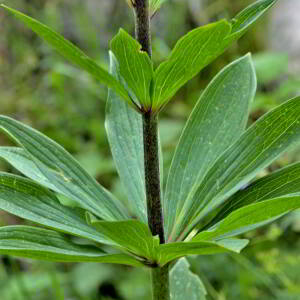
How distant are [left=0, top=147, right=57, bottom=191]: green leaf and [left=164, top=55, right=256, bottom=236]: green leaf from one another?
188 millimetres

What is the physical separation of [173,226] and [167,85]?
23cm

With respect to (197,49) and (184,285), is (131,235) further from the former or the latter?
(184,285)

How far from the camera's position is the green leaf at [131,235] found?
2.04 ft

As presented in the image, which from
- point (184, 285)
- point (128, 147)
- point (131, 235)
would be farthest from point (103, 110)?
point (131, 235)

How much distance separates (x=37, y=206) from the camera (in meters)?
0.76

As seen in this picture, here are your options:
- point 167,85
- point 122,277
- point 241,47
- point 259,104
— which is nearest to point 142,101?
point 167,85

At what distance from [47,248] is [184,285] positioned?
0.39 meters

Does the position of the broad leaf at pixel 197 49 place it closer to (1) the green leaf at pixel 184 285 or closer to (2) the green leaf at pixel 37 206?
(2) the green leaf at pixel 37 206

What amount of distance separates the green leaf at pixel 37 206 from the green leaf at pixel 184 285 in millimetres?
338

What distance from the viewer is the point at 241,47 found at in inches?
135

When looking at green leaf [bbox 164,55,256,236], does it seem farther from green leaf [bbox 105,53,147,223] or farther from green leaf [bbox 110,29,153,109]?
green leaf [bbox 110,29,153,109]

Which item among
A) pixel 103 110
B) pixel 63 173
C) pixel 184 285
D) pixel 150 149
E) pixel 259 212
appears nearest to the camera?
pixel 259 212

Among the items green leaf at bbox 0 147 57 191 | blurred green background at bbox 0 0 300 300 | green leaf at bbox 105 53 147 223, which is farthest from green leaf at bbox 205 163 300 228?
blurred green background at bbox 0 0 300 300

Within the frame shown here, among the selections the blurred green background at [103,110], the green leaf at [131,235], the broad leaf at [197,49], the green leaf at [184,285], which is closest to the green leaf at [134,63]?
the broad leaf at [197,49]
